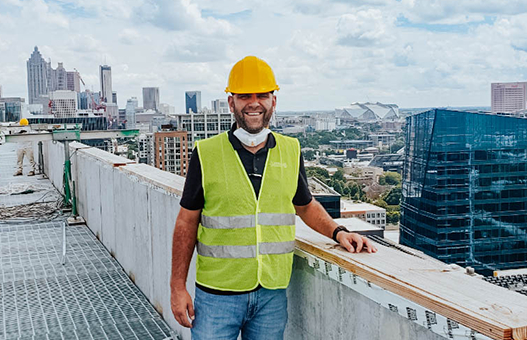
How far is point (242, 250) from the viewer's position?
2.02 m

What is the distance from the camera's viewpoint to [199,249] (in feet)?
7.05

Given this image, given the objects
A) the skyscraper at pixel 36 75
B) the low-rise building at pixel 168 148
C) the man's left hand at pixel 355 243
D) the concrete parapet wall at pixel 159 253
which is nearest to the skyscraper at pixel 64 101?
the low-rise building at pixel 168 148

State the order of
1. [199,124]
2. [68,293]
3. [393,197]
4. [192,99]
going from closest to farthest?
[68,293], [199,124], [192,99], [393,197]

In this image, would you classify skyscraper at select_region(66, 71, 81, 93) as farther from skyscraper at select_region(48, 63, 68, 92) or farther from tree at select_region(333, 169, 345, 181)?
tree at select_region(333, 169, 345, 181)

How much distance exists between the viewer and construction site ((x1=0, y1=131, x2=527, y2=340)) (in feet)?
5.03

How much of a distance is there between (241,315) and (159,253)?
6.07ft

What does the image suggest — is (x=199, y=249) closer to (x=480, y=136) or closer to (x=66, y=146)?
(x=66, y=146)

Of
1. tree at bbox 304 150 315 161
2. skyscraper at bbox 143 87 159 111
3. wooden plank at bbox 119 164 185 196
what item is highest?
skyscraper at bbox 143 87 159 111

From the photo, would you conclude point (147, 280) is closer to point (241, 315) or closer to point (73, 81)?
point (241, 315)

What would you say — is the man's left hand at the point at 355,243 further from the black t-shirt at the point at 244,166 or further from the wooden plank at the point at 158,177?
the wooden plank at the point at 158,177

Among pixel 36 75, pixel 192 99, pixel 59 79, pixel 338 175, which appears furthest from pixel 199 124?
pixel 36 75

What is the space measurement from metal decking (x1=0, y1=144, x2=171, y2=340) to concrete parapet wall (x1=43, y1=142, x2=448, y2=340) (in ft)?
0.41

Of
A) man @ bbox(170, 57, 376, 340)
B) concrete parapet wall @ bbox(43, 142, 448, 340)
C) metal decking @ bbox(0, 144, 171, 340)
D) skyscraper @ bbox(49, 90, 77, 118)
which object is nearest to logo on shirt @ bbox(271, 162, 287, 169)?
man @ bbox(170, 57, 376, 340)


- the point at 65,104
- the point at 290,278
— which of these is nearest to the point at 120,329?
the point at 290,278
